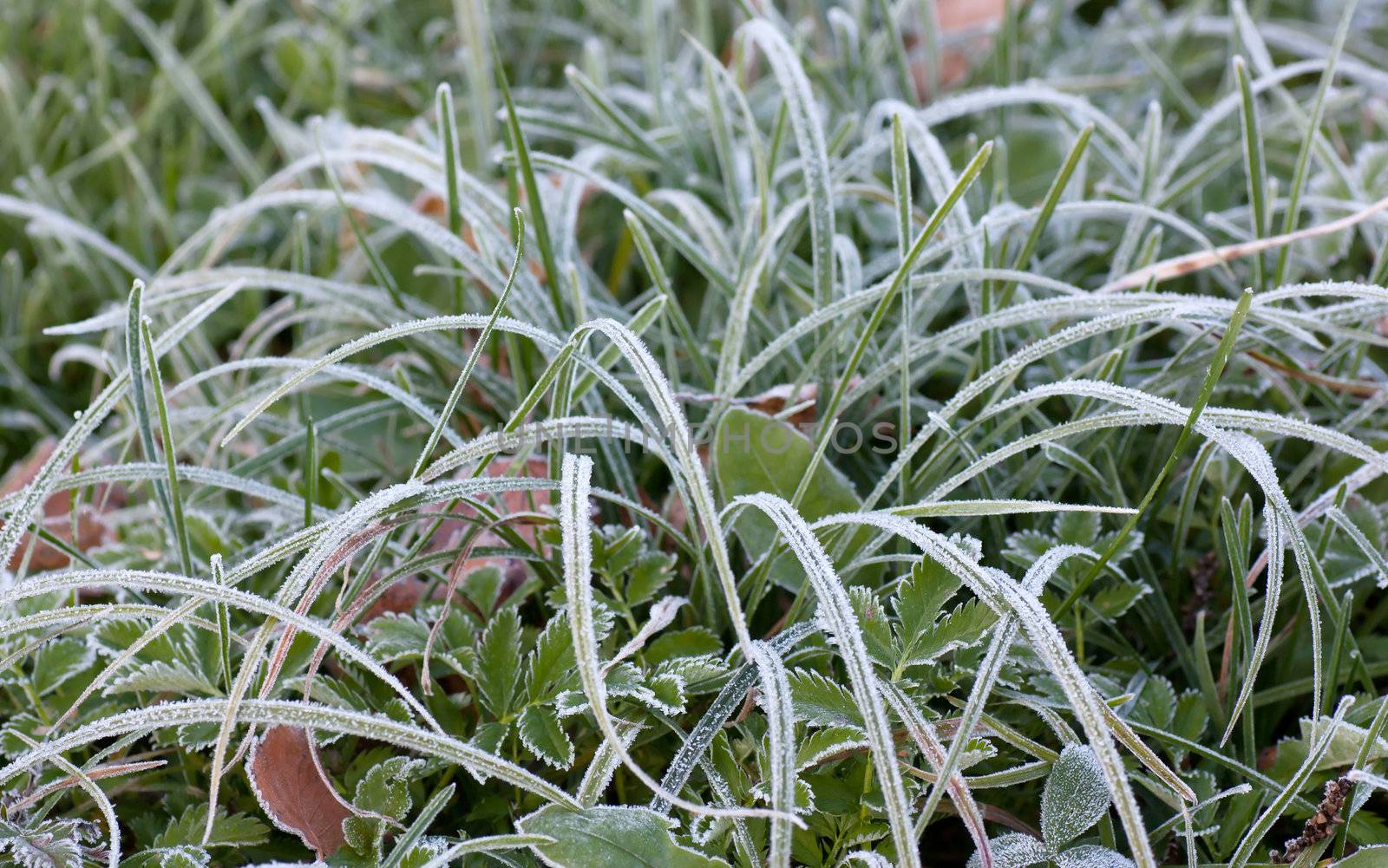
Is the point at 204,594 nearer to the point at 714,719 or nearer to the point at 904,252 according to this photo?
the point at 714,719

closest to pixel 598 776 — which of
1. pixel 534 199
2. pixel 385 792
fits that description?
pixel 385 792

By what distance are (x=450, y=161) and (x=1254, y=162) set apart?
28.4 inches

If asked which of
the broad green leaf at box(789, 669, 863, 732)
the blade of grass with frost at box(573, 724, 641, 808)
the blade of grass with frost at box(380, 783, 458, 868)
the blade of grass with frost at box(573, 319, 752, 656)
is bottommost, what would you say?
the blade of grass with frost at box(380, 783, 458, 868)

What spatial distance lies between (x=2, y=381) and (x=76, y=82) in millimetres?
615

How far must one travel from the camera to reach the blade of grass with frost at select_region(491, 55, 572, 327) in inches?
36.4

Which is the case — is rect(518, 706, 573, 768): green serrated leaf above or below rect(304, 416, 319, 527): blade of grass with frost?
below

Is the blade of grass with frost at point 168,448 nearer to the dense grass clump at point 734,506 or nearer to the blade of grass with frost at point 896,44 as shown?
the dense grass clump at point 734,506

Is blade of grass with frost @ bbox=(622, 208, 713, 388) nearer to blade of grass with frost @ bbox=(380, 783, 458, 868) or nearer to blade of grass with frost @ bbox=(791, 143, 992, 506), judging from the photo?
blade of grass with frost @ bbox=(791, 143, 992, 506)

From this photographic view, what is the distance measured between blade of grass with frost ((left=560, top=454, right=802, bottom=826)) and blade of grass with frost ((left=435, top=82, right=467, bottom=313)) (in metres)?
0.43

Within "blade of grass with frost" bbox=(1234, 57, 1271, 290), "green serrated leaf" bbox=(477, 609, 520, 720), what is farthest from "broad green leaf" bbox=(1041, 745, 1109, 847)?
"blade of grass with frost" bbox=(1234, 57, 1271, 290)

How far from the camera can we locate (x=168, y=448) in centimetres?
79

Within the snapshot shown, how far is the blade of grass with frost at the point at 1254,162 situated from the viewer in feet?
3.17

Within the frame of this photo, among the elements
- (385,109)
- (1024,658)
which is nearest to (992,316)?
(1024,658)

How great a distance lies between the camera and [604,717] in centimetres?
61
